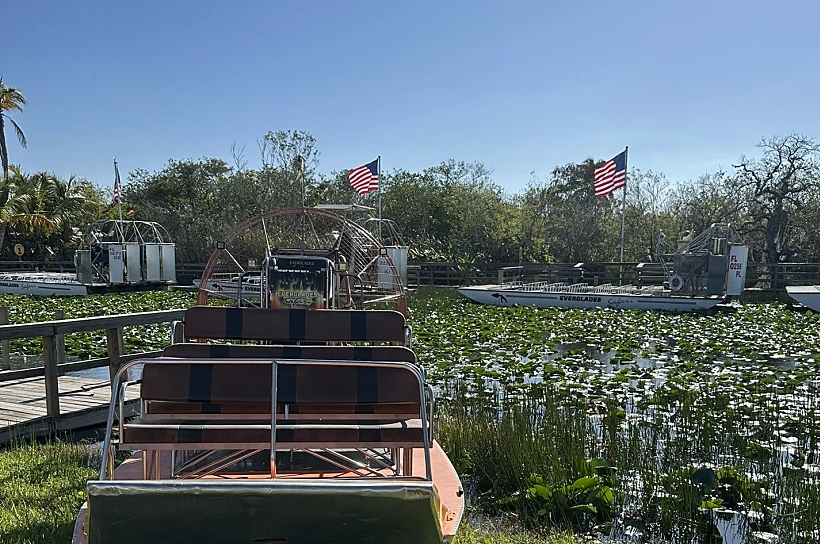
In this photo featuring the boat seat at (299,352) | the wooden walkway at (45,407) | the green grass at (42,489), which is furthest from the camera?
the wooden walkway at (45,407)

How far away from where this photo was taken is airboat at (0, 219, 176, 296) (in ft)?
85.3

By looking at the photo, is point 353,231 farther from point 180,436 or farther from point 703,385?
point 180,436

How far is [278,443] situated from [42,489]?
2.41 meters

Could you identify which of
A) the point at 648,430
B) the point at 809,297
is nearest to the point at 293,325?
the point at 648,430

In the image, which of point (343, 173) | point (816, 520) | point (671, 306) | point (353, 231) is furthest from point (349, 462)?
point (343, 173)

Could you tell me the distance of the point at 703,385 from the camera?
30.1ft

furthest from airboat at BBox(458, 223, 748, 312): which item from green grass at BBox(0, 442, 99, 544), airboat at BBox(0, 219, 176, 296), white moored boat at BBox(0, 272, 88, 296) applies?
green grass at BBox(0, 442, 99, 544)

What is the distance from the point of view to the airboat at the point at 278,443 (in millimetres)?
2910

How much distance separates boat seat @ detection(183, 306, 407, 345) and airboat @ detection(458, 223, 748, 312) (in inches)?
626

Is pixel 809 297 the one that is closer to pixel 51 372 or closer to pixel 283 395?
pixel 51 372

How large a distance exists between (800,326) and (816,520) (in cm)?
1279

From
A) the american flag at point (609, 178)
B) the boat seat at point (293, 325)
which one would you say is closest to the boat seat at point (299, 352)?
the boat seat at point (293, 325)

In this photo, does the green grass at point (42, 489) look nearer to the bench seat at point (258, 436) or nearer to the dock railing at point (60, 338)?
the dock railing at point (60, 338)

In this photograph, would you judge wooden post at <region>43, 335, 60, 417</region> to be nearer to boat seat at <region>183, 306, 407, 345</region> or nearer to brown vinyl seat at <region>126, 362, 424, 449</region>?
boat seat at <region>183, 306, 407, 345</region>
